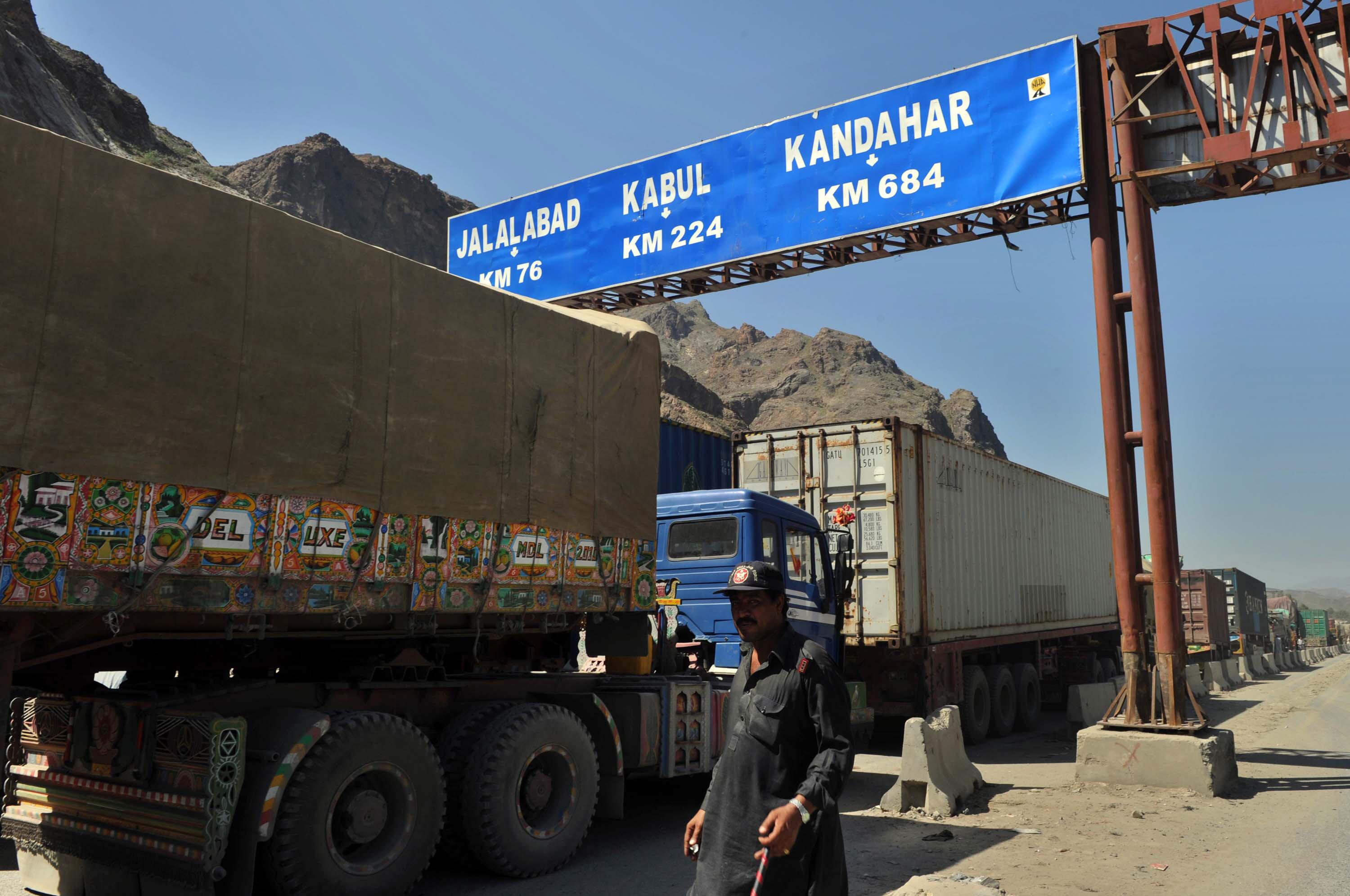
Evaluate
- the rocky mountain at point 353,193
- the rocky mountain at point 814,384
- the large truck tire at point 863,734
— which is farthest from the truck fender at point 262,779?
the rocky mountain at point 814,384

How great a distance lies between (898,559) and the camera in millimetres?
11789

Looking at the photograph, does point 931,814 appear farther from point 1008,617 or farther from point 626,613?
point 1008,617

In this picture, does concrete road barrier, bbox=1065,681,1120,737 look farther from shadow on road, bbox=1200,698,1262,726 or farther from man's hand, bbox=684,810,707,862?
man's hand, bbox=684,810,707,862

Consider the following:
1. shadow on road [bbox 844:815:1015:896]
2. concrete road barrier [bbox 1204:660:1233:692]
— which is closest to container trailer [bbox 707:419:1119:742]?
shadow on road [bbox 844:815:1015:896]

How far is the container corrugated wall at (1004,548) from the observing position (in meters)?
12.8

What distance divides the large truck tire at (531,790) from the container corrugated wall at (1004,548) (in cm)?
669

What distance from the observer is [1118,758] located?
9695 millimetres

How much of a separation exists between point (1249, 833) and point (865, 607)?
4.89m

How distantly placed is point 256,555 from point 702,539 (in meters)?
4.86

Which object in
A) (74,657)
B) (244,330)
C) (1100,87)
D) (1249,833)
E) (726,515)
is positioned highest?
(1100,87)

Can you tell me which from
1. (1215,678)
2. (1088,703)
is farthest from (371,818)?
(1215,678)

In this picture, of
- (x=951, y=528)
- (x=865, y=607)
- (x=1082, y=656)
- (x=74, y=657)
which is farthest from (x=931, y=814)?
(x=1082, y=656)

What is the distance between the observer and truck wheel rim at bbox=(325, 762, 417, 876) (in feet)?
17.1

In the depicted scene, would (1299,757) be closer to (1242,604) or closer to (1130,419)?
(1130,419)
